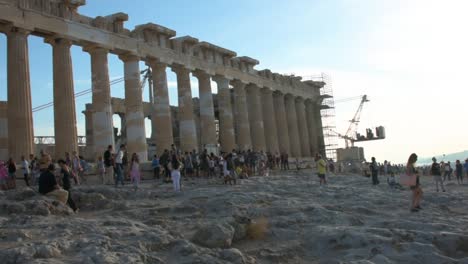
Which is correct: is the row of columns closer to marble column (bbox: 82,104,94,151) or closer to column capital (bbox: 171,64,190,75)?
column capital (bbox: 171,64,190,75)

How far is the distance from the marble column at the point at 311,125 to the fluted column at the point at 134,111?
25069 mm

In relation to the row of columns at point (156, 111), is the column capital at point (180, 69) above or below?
above

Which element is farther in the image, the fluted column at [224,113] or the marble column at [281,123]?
the marble column at [281,123]

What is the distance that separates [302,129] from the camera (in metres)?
49.0

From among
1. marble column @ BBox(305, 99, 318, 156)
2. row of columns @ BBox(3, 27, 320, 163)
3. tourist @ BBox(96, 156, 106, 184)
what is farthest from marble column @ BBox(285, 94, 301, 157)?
tourist @ BBox(96, 156, 106, 184)

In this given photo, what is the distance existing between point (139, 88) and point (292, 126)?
20745 millimetres

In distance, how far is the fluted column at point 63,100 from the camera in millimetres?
24719

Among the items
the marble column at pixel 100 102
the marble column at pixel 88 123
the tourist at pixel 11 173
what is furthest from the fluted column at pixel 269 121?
the tourist at pixel 11 173

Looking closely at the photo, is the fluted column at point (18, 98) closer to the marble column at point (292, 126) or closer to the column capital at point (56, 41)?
the column capital at point (56, 41)

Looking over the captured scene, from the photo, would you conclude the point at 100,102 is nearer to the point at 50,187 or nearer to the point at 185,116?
the point at 185,116

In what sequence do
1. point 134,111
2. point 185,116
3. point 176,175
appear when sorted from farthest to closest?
point 185,116
point 134,111
point 176,175

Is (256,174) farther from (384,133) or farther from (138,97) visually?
(384,133)

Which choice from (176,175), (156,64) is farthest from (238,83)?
(176,175)

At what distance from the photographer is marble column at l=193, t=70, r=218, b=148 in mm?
35719
